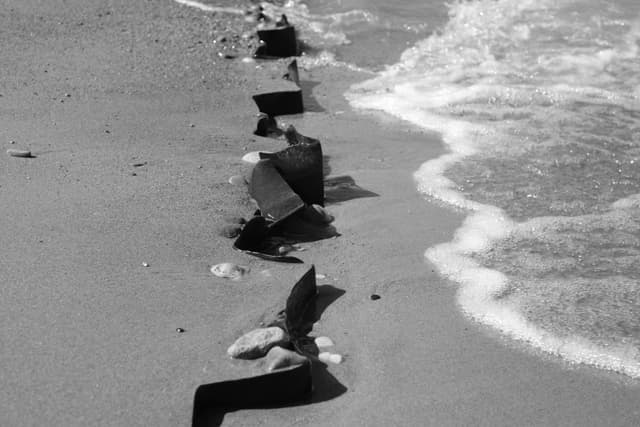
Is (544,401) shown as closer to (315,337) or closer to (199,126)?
(315,337)

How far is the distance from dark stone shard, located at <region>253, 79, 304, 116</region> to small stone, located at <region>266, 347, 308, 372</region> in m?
2.57

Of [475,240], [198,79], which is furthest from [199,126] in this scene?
[475,240]

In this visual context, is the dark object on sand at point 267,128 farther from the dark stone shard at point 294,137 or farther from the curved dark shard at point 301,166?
the curved dark shard at point 301,166

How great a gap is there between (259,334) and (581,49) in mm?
4692

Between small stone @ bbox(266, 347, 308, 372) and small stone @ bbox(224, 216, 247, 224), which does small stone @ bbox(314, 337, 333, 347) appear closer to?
small stone @ bbox(266, 347, 308, 372)

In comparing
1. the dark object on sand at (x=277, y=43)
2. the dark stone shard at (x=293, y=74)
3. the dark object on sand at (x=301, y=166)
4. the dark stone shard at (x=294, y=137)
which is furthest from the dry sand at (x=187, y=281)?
the dark object on sand at (x=277, y=43)

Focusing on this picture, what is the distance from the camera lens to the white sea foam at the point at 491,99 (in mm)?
2742

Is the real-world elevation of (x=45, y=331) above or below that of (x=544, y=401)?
above

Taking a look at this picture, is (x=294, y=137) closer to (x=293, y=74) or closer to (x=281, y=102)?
(x=281, y=102)

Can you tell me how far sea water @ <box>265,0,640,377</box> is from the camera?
2811 millimetres

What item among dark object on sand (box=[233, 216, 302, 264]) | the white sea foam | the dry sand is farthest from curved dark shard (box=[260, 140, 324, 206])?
the white sea foam

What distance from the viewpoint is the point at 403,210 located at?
353cm

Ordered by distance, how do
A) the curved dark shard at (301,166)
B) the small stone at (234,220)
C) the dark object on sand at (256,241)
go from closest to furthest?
the dark object on sand at (256,241) < the small stone at (234,220) < the curved dark shard at (301,166)

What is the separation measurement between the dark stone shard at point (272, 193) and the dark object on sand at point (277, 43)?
2370 mm
